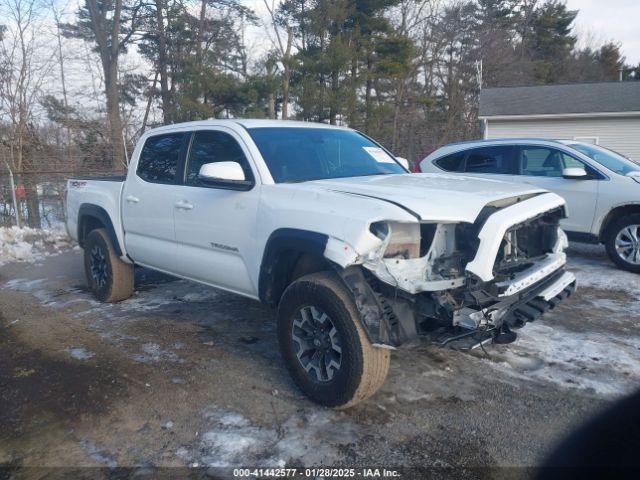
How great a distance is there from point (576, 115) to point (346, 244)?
21.5 meters

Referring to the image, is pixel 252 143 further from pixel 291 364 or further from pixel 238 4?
pixel 238 4

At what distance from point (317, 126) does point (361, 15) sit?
68.8 ft

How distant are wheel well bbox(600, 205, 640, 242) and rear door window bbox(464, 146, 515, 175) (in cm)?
145

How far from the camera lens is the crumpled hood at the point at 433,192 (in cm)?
318

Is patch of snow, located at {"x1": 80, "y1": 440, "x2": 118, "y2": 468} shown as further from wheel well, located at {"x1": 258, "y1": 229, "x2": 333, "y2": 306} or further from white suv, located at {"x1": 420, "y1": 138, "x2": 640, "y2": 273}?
white suv, located at {"x1": 420, "y1": 138, "x2": 640, "y2": 273}

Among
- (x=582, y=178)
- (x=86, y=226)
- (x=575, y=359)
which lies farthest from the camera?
(x=582, y=178)

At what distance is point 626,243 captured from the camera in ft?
22.5

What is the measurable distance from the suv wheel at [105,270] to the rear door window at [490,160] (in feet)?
17.3

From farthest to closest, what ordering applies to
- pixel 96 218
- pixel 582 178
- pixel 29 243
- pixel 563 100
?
pixel 563 100 < pixel 29 243 < pixel 582 178 < pixel 96 218

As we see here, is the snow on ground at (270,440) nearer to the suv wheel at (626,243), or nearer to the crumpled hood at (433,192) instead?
the crumpled hood at (433,192)

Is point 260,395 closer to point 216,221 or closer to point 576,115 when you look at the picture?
point 216,221

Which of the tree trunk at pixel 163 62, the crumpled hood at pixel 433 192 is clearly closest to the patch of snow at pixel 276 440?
the crumpled hood at pixel 433 192

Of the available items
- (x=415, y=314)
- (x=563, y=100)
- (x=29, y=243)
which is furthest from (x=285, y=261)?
(x=563, y=100)

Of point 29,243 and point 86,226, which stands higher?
point 86,226
